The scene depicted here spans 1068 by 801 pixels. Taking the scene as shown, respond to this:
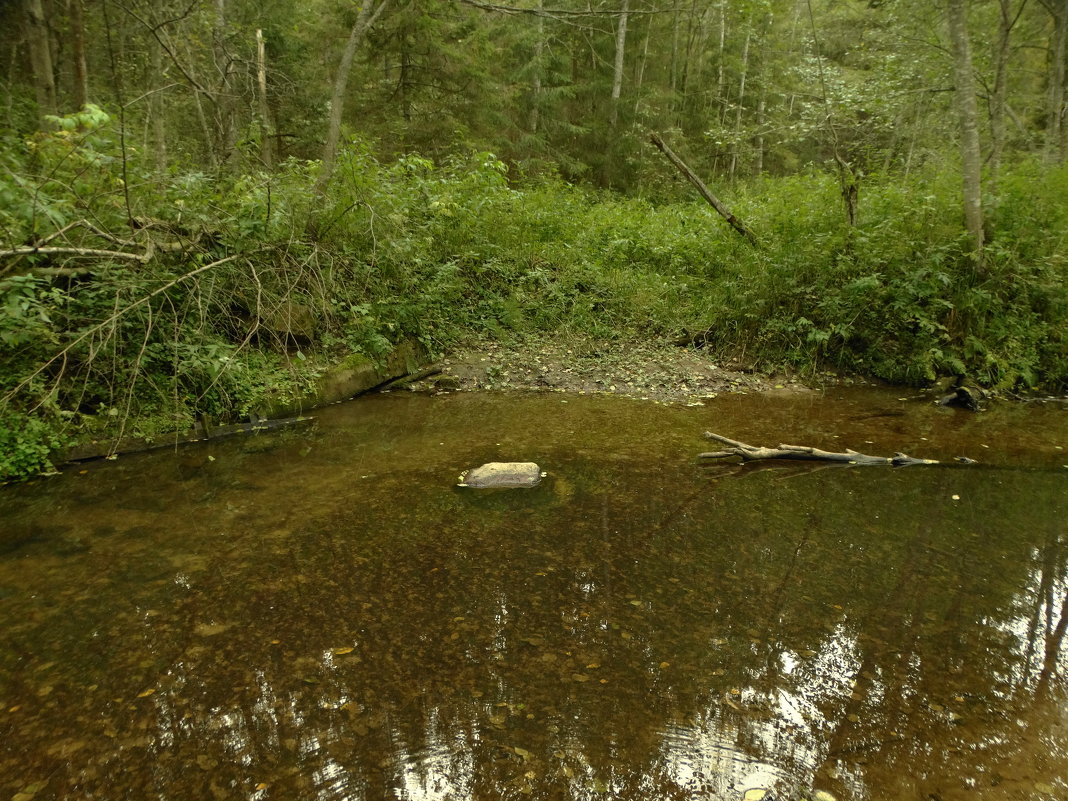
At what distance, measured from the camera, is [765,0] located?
374 inches

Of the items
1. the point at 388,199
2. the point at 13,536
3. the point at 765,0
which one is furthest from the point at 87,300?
the point at 765,0

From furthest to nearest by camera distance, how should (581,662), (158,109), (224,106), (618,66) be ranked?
(618,66) < (158,109) < (224,106) < (581,662)

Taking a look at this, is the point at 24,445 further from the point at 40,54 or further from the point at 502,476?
the point at 40,54

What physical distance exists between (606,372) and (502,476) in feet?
13.6

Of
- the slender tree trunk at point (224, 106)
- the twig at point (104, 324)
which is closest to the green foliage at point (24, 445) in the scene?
the twig at point (104, 324)

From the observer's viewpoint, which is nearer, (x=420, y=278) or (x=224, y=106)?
(x=420, y=278)

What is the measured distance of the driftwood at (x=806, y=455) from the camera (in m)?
6.11

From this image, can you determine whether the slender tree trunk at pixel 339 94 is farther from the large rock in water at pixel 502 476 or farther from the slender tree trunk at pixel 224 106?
the large rock in water at pixel 502 476

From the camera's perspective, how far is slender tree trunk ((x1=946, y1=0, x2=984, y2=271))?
8539 millimetres

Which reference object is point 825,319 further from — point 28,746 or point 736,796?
point 28,746

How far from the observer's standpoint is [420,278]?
376 inches

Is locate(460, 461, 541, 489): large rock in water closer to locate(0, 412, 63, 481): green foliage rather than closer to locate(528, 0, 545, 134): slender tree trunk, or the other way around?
locate(0, 412, 63, 481): green foliage

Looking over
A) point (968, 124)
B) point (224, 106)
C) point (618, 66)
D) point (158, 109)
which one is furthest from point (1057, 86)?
point (158, 109)

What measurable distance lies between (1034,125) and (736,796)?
987 inches
